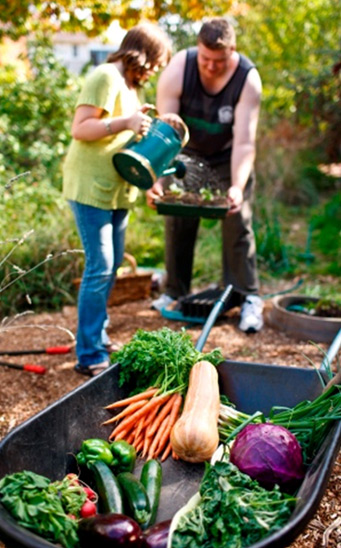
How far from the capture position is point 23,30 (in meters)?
7.73

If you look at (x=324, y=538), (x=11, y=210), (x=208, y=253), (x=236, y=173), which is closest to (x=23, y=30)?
(x=11, y=210)

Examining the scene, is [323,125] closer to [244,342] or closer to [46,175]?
[46,175]

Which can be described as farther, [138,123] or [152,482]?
[138,123]

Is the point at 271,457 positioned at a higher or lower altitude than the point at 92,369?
higher

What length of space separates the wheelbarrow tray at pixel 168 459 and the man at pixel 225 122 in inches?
73.9

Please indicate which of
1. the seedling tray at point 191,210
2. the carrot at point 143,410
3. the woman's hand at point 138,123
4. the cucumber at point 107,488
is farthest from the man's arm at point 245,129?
the cucumber at point 107,488

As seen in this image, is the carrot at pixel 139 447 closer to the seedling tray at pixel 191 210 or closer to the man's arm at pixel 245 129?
the seedling tray at pixel 191 210

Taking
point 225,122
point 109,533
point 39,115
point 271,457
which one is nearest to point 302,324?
point 225,122

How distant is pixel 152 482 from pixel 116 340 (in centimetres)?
244

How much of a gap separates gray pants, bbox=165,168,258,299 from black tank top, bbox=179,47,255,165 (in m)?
0.44

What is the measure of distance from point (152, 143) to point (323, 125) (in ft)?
24.7

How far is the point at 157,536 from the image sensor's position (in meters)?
1.77

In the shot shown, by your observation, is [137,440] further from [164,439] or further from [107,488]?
[107,488]

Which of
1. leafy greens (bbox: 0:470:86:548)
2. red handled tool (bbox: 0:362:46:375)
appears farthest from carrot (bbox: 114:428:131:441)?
red handled tool (bbox: 0:362:46:375)
